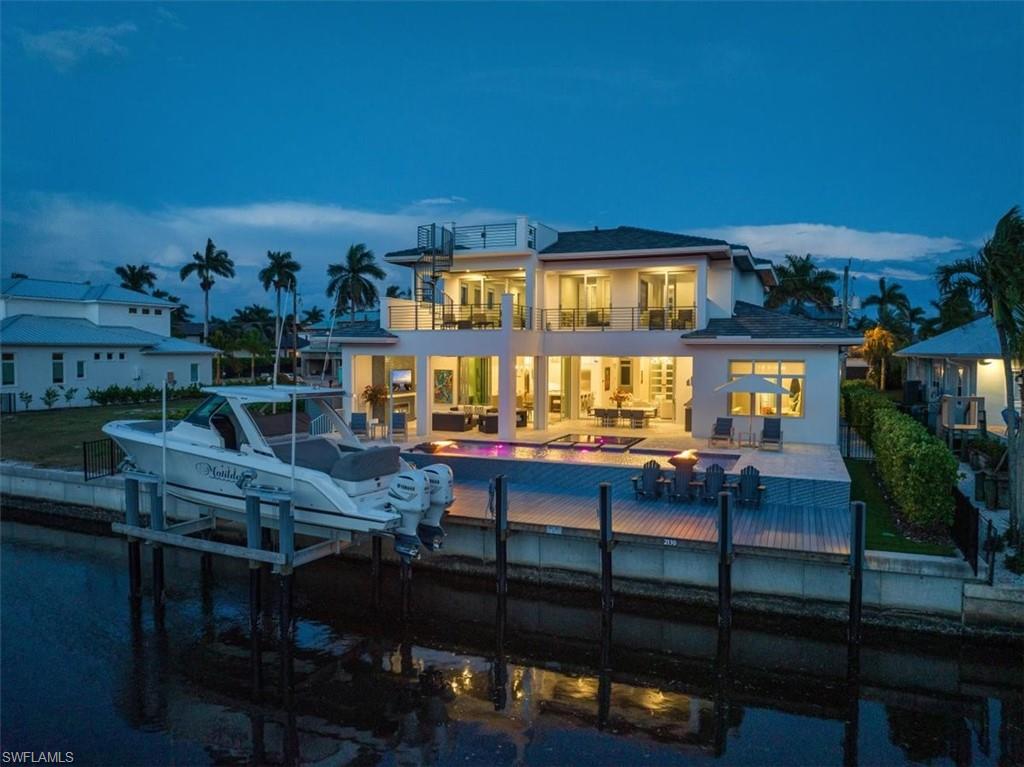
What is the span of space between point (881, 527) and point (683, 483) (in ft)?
12.4

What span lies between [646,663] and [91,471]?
16.7 m

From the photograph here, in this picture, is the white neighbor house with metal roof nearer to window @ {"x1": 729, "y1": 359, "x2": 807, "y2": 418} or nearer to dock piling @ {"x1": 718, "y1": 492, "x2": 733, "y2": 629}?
window @ {"x1": 729, "y1": 359, "x2": 807, "y2": 418}

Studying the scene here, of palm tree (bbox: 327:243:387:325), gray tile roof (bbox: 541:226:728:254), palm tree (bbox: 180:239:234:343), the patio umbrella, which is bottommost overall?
the patio umbrella

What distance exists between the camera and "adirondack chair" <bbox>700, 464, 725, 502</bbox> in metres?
14.0

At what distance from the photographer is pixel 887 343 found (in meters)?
44.6

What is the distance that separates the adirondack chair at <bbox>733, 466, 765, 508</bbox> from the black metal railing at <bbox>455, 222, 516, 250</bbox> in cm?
1230

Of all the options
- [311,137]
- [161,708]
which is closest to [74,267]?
[311,137]

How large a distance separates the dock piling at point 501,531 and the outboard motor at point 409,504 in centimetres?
136

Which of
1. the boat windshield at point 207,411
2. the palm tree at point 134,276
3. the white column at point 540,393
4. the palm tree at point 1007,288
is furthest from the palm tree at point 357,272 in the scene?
the palm tree at point 1007,288

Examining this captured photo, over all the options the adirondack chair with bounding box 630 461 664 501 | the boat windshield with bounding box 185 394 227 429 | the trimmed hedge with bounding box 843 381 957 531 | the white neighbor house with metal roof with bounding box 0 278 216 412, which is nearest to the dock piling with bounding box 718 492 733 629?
the adirondack chair with bounding box 630 461 664 501

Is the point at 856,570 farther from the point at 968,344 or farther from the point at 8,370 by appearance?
the point at 8,370

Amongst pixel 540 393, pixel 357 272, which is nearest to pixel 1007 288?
pixel 540 393

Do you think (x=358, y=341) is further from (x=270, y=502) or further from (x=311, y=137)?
(x=311, y=137)

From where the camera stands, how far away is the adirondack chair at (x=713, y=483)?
1395 centimetres
